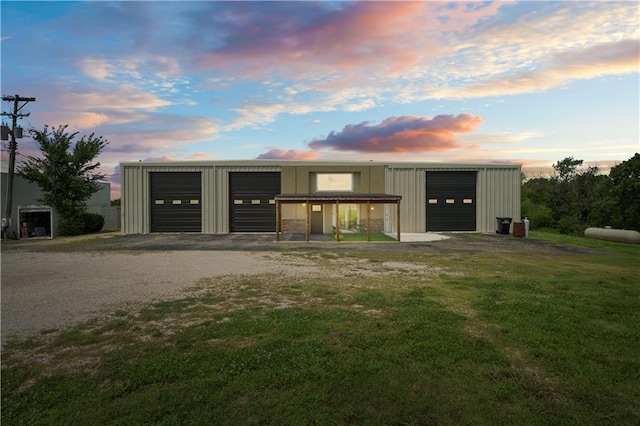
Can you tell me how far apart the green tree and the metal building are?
26.2ft

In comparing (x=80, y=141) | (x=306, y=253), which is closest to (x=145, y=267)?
(x=306, y=253)

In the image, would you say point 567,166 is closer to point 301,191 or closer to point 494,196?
point 494,196

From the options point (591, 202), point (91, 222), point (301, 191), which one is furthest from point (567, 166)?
point (91, 222)

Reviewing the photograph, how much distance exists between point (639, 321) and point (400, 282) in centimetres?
474

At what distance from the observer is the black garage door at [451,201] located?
2848 centimetres

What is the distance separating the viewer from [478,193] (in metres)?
28.5

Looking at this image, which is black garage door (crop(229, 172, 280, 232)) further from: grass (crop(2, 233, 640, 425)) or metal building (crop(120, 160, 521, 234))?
grass (crop(2, 233, 640, 425))

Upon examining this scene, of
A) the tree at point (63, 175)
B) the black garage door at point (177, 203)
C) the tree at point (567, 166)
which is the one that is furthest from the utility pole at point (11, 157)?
the tree at point (567, 166)

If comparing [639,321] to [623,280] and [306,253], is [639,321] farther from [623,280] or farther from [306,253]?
[306,253]

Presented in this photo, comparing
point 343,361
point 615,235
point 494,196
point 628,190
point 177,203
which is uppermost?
point 628,190

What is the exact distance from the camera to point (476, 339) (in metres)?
5.53

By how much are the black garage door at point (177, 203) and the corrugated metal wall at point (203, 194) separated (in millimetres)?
503

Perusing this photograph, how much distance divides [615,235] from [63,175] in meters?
37.0

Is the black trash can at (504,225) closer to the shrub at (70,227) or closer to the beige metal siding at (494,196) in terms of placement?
the beige metal siding at (494,196)
